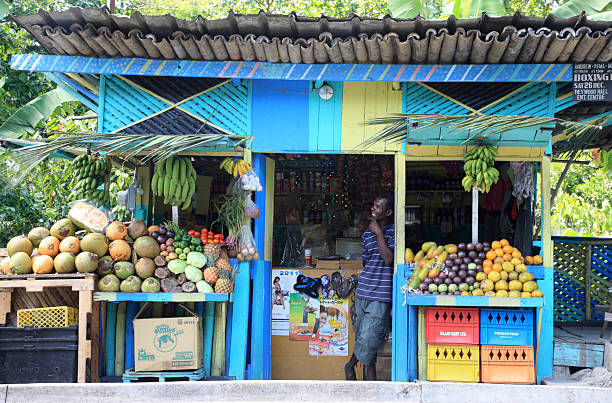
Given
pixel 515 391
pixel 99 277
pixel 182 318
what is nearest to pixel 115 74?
pixel 99 277

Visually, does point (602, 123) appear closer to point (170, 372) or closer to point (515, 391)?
point (515, 391)

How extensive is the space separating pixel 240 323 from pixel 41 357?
1.92 metres

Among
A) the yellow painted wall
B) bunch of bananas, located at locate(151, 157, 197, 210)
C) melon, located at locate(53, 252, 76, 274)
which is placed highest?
the yellow painted wall

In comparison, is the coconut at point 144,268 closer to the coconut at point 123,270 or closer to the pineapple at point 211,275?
the coconut at point 123,270

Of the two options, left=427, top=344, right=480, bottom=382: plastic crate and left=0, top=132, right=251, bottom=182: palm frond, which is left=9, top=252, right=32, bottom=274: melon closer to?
left=0, top=132, right=251, bottom=182: palm frond

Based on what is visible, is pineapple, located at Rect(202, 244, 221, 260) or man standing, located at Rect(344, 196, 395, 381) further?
man standing, located at Rect(344, 196, 395, 381)

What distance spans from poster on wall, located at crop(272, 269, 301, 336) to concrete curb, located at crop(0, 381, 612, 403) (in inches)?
86.7

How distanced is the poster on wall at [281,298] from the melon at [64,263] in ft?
7.80

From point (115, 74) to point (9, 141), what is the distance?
1215 millimetres

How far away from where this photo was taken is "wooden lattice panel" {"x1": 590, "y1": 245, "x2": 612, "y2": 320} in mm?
8000

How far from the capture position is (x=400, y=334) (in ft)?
19.7

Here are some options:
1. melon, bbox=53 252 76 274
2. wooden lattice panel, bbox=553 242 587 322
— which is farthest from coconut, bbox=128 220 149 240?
wooden lattice panel, bbox=553 242 587 322

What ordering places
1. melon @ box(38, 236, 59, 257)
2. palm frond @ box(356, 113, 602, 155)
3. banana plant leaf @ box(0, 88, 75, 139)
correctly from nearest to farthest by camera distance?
palm frond @ box(356, 113, 602, 155), melon @ box(38, 236, 59, 257), banana plant leaf @ box(0, 88, 75, 139)

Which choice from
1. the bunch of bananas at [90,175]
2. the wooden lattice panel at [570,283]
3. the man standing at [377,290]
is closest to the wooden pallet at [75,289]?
the bunch of bananas at [90,175]
